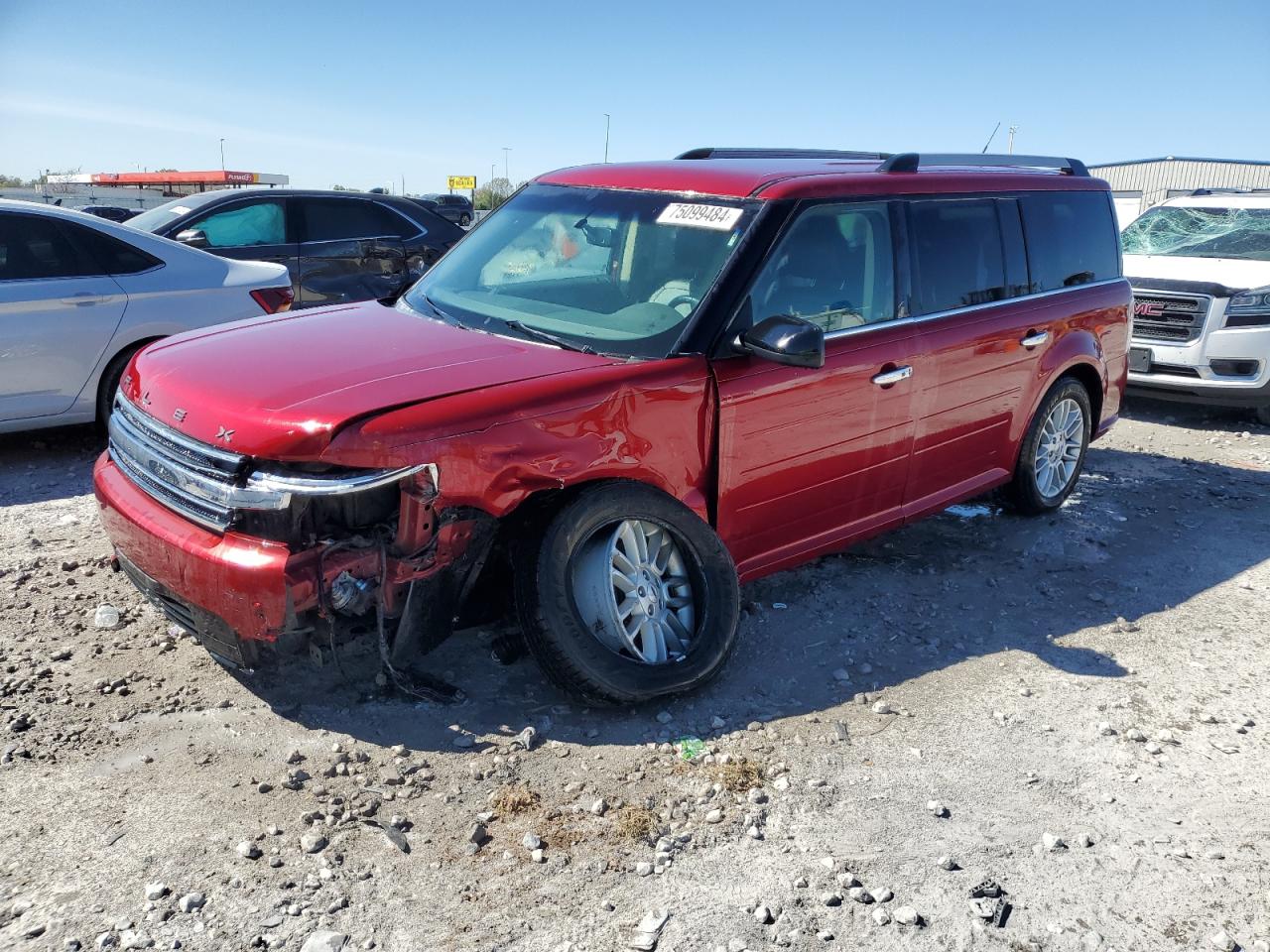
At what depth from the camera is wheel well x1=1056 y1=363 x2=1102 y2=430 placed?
5926 millimetres

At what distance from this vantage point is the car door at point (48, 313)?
19.2 ft

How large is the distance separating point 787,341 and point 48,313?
4.63m

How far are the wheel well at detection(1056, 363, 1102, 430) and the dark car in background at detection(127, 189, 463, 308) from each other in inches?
207

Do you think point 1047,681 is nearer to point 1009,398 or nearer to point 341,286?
point 1009,398

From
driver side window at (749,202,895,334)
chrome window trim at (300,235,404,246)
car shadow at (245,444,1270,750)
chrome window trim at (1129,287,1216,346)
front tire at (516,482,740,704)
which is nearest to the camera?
front tire at (516,482,740,704)

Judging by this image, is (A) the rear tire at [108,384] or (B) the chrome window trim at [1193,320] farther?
(B) the chrome window trim at [1193,320]

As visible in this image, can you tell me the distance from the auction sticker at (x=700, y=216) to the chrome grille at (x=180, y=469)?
196 cm

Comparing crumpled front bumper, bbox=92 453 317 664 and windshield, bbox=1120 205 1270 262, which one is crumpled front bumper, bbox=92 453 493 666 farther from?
windshield, bbox=1120 205 1270 262

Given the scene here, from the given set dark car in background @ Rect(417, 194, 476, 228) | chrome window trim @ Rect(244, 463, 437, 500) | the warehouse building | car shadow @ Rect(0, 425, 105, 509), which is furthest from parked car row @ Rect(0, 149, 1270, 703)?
the warehouse building

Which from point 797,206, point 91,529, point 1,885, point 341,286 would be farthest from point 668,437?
point 341,286

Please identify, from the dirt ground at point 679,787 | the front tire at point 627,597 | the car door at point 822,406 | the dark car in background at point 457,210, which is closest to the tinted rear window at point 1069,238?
the car door at point 822,406

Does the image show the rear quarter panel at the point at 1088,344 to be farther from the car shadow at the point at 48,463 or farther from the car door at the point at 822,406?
the car shadow at the point at 48,463

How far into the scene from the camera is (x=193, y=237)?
26.9 feet

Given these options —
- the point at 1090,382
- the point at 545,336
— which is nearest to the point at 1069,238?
the point at 1090,382
